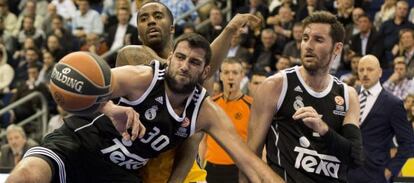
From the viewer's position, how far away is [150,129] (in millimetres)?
5574

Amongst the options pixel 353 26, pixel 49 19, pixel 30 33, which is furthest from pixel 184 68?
pixel 49 19

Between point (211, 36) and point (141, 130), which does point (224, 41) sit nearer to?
point (141, 130)

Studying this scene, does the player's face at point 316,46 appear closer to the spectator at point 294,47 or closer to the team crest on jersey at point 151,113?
the team crest on jersey at point 151,113

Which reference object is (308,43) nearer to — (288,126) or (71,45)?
(288,126)

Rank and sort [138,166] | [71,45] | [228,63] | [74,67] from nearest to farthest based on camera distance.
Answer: [74,67], [138,166], [228,63], [71,45]

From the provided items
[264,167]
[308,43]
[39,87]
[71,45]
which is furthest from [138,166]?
[71,45]

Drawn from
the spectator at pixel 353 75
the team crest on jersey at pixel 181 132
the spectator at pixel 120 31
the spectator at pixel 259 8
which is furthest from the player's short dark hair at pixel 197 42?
the spectator at pixel 120 31

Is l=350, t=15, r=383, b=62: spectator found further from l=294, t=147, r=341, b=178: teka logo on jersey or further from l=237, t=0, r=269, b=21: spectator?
l=294, t=147, r=341, b=178: teka logo on jersey

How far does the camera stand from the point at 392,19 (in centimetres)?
1216

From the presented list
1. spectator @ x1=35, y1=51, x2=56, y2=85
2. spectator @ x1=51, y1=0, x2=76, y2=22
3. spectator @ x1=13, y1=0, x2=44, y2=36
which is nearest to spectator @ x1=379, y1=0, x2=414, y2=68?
spectator @ x1=35, y1=51, x2=56, y2=85

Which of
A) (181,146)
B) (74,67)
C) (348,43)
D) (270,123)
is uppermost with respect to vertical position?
(74,67)

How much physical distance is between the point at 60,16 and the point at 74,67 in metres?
10.6

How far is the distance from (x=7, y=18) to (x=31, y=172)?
11.4 meters

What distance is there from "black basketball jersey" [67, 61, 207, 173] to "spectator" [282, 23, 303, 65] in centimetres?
654
